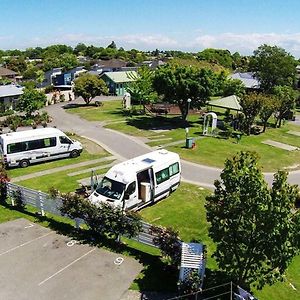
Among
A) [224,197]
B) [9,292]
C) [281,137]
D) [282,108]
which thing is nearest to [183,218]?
[224,197]

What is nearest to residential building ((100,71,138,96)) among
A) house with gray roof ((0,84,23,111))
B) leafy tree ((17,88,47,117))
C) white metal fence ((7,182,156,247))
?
house with gray roof ((0,84,23,111))

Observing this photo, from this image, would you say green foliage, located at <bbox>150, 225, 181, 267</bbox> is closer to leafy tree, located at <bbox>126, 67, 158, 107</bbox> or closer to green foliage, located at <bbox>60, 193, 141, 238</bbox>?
green foliage, located at <bbox>60, 193, 141, 238</bbox>

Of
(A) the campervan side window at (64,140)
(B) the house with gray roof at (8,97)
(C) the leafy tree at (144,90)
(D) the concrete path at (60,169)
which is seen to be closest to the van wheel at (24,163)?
(D) the concrete path at (60,169)

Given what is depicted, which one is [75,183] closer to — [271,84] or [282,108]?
[282,108]

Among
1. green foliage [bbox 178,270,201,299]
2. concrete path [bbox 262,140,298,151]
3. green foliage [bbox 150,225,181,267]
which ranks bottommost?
concrete path [bbox 262,140,298,151]

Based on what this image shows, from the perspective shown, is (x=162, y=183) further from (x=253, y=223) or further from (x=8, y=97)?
(x=8, y=97)

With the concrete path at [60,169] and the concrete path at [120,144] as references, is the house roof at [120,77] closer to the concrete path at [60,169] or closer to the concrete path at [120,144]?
the concrete path at [120,144]

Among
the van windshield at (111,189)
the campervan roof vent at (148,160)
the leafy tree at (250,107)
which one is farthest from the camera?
the leafy tree at (250,107)
